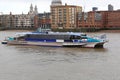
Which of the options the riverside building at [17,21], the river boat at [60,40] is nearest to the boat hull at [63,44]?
the river boat at [60,40]

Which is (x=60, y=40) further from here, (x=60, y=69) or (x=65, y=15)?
(x=65, y=15)

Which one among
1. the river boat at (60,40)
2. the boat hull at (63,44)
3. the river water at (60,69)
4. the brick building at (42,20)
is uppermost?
the brick building at (42,20)

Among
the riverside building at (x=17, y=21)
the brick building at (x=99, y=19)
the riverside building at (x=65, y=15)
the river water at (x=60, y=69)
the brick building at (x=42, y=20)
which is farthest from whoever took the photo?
the riverside building at (x=17, y=21)

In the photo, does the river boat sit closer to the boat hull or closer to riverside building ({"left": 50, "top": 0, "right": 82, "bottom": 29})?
the boat hull

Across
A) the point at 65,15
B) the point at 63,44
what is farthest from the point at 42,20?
the point at 63,44

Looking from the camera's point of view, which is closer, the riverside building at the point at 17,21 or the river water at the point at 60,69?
the river water at the point at 60,69

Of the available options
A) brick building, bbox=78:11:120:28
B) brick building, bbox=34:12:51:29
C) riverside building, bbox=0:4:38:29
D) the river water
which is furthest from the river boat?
riverside building, bbox=0:4:38:29

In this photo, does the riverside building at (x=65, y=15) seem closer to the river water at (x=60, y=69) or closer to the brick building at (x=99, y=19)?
the brick building at (x=99, y=19)

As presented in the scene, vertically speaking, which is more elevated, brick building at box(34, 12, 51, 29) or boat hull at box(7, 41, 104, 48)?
brick building at box(34, 12, 51, 29)

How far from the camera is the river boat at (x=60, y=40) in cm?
3697

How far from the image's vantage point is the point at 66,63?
24.3 m

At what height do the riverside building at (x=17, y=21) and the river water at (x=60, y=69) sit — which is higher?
the riverside building at (x=17, y=21)

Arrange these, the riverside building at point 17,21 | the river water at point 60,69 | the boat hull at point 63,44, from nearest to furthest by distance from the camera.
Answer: the river water at point 60,69
the boat hull at point 63,44
the riverside building at point 17,21

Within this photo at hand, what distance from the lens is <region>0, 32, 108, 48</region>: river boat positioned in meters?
37.0
